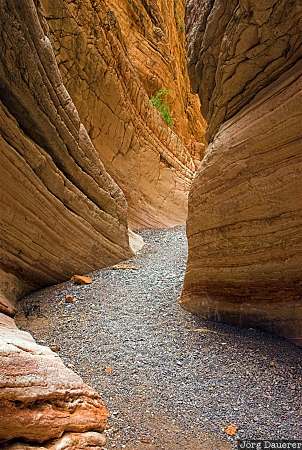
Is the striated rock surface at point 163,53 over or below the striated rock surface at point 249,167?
over

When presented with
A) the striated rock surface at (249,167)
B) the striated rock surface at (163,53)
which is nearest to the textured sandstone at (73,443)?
the striated rock surface at (249,167)

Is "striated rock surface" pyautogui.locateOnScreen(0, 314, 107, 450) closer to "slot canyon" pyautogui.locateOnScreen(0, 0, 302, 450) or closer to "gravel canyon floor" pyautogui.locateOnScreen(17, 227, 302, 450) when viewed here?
"slot canyon" pyautogui.locateOnScreen(0, 0, 302, 450)

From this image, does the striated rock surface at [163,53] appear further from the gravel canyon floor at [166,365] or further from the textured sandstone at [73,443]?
the textured sandstone at [73,443]

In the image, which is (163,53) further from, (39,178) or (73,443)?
(73,443)

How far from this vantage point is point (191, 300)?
5.35 meters

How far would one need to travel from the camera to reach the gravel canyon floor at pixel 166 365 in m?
3.30

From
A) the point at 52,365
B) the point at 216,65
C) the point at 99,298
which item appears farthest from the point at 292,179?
the point at 99,298

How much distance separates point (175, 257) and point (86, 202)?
1.83 meters

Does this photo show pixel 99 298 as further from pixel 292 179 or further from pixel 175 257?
pixel 292 179

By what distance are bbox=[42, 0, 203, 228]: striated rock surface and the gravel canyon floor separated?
4.36 m

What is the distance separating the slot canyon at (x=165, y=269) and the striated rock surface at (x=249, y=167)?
15 millimetres

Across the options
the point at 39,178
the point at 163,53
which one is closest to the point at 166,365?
the point at 39,178

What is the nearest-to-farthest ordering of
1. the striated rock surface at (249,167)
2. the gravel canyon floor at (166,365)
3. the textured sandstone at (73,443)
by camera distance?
the textured sandstone at (73,443)
the gravel canyon floor at (166,365)
the striated rock surface at (249,167)

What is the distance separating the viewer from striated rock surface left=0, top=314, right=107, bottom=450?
2482 mm
